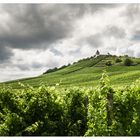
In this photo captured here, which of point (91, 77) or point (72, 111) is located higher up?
point (91, 77)

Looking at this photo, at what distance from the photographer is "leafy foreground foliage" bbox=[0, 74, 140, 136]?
1118 cm

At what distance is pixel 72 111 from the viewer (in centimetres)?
1238

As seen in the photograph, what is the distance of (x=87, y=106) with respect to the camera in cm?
1229

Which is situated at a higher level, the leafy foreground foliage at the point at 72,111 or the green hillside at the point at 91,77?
the green hillside at the point at 91,77

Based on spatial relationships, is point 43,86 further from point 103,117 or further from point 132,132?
point 132,132

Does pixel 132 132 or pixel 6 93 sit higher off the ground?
pixel 6 93

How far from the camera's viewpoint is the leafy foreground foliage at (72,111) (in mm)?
11180

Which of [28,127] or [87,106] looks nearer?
[28,127]

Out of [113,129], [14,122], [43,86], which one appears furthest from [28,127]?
[113,129]

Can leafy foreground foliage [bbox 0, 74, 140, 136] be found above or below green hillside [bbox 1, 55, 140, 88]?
below

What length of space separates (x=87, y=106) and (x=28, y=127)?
2.04 metres

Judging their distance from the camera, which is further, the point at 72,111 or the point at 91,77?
the point at 91,77

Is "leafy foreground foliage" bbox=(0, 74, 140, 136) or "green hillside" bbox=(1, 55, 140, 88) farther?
"green hillside" bbox=(1, 55, 140, 88)

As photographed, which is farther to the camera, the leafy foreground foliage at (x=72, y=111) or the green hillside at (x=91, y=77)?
the green hillside at (x=91, y=77)
